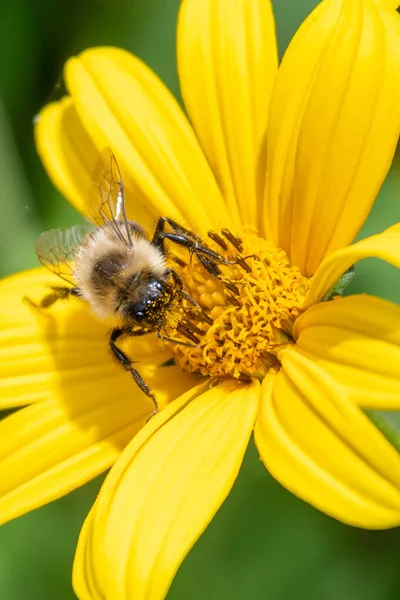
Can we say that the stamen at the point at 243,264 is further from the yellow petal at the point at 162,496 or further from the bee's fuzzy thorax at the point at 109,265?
the yellow petal at the point at 162,496

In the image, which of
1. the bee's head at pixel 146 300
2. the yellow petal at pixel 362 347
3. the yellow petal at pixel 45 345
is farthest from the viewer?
the yellow petal at pixel 45 345

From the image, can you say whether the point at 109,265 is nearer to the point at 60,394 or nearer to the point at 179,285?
the point at 179,285

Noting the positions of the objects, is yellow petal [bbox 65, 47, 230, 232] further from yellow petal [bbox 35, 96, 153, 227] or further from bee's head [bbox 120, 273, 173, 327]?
bee's head [bbox 120, 273, 173, 327]

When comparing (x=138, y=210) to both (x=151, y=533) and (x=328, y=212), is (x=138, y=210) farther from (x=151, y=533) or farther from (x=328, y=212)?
(x=151, y=533)

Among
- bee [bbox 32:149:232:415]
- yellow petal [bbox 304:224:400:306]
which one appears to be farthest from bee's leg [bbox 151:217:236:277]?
yellow petal [bbox 304:224:400:306]

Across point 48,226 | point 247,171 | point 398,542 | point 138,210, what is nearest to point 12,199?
point 48,226

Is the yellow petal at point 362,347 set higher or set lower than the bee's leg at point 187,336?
higher

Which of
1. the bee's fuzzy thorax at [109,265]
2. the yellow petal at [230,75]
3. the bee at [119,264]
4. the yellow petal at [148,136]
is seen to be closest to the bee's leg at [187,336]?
the bee at [119,264]

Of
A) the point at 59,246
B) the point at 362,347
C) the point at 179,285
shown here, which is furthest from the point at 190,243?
the point at 362,347
